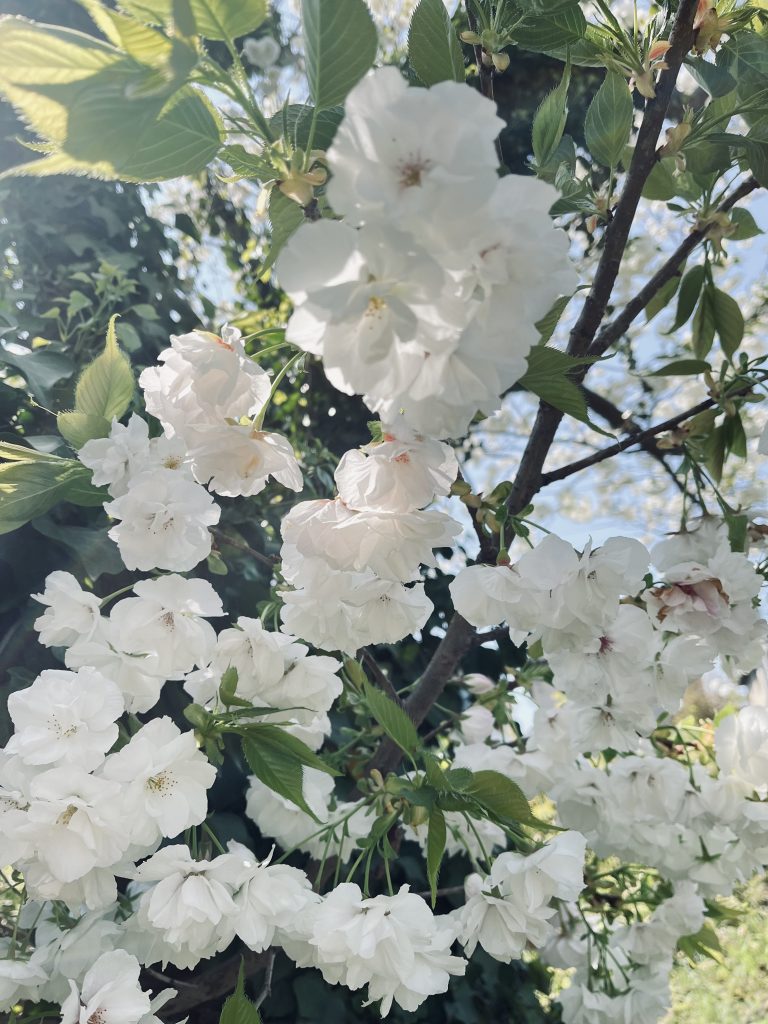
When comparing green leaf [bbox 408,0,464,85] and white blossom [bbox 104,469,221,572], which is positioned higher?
green leaf [bbox 408,0,464,85]

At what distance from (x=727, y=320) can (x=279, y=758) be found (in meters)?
0.71

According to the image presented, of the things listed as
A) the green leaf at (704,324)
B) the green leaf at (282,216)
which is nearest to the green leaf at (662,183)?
the green leaf at (704,324)

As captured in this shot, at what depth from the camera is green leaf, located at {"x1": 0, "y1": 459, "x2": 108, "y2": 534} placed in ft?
2.00

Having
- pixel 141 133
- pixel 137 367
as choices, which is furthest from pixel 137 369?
pixel 141 133

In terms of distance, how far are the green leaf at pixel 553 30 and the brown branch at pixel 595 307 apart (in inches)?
3.3

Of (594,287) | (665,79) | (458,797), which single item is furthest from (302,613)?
(665,79)

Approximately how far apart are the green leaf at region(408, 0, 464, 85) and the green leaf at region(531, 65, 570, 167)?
0.41 ft

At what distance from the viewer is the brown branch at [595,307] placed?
0.65 meters

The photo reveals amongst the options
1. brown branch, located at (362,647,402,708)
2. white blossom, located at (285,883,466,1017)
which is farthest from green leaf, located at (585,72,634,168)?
white blossom, located at (285,883,466,1017)

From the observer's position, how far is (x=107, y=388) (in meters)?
0.66

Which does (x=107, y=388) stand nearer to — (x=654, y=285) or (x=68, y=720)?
(x=68, y=720)

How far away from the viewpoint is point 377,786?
2.53ft

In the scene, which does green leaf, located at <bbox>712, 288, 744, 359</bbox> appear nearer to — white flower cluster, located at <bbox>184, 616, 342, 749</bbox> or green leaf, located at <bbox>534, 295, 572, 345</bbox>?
green leaf, located at <bbox>534, 295, 572, 345</bbox>

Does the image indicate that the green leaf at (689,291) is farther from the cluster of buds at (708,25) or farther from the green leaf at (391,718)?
the green leaf at (391,718)
